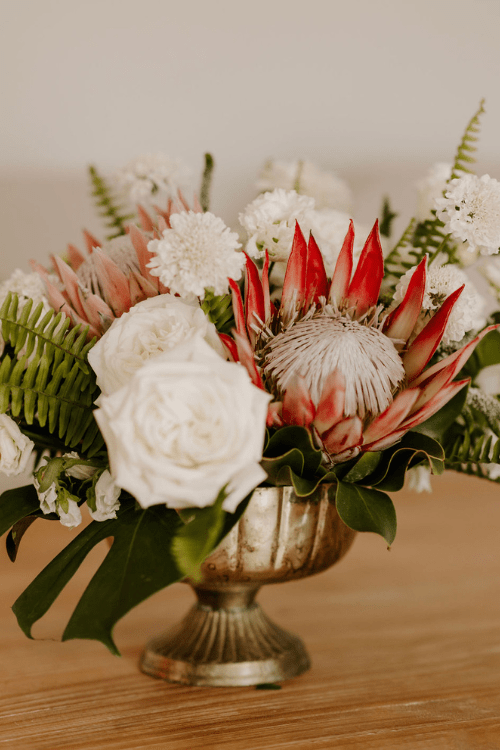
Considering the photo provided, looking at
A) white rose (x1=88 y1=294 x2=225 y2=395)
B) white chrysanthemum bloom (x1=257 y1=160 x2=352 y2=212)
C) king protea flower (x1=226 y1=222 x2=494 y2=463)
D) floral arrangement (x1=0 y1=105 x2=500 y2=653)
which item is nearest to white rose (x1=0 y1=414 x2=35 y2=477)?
floral arrangement (x1=0 y1=105 x2=500 y2=653)

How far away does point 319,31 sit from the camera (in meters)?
1.18

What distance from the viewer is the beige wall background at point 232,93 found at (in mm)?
1081

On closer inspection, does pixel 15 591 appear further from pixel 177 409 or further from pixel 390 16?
pixel 390 16

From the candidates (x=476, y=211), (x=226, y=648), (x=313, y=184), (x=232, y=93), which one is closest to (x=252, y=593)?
(x=226, y=648)

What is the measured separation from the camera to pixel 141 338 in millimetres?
548

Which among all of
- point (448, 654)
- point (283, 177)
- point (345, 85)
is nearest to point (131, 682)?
point (448, 654)

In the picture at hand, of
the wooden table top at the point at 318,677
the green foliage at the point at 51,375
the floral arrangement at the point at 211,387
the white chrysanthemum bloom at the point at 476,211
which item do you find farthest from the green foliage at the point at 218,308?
the wooden table top at the point at 318,677

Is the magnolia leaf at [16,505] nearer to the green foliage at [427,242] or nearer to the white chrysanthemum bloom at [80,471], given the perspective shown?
the white chrysanthemum bloom at [80,471]

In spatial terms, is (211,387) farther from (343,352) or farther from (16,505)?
(16,505)

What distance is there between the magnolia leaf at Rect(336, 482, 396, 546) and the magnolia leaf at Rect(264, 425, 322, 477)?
3 centimetres

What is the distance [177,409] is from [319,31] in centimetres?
95

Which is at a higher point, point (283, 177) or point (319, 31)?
point (319, 31)

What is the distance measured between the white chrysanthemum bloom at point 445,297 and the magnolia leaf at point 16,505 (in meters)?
0.39

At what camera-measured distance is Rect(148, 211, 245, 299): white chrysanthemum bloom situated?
547 millimetres
